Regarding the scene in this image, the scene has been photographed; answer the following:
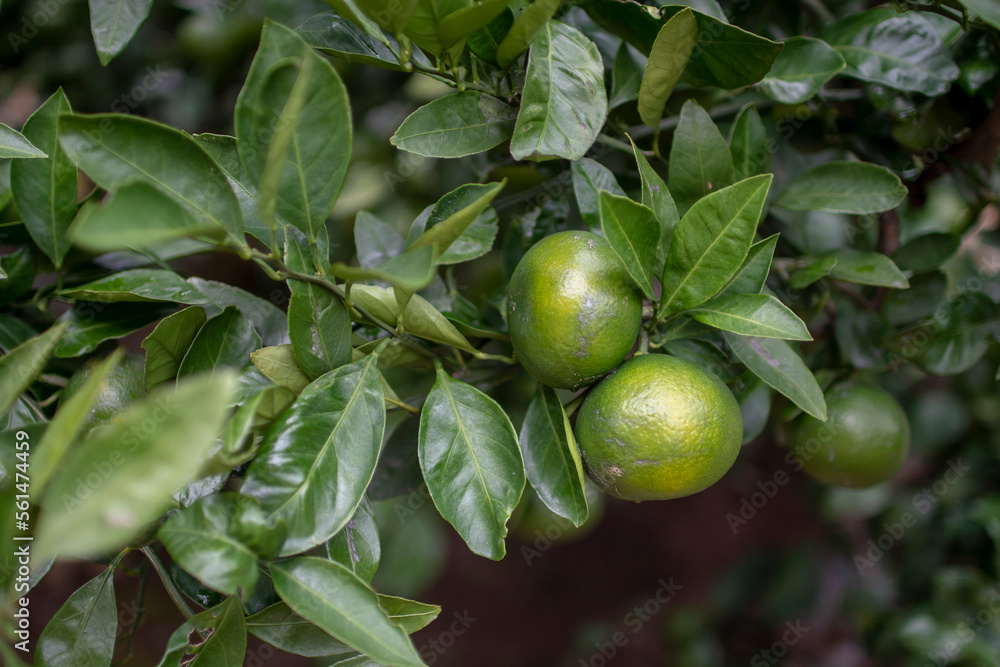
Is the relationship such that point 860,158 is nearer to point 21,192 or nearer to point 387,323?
point 387,323

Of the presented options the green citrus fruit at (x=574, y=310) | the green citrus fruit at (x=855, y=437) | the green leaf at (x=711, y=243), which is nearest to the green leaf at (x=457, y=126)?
the green citrus fruit at (x=574, y=310)

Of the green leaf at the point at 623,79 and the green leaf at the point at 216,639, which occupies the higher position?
the green leaf at the point at 623,79

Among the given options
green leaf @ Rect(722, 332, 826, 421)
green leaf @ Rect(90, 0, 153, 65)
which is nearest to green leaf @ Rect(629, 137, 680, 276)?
green leaf @ Rect(722, 332, 826, 421)

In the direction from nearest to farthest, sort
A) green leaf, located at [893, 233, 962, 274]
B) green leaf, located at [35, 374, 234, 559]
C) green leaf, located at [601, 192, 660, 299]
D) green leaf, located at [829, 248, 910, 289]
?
1. green leaf, located at [35, 374, 234, 559]
2. green leaf, located at [601, 192, 660, 299]
3. green leaf, located at [829, 248, 910, 289]
4. green leaf, located at [893, 233, 962, 274]

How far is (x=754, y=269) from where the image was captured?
0.73 meters

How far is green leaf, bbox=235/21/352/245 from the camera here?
0.55 metres

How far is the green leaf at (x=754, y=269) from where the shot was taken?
2.37 feet

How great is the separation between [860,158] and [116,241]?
1.12 m

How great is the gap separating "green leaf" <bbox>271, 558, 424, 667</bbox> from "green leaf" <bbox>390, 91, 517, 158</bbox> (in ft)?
1.50

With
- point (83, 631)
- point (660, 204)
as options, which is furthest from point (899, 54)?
point (83, 631)

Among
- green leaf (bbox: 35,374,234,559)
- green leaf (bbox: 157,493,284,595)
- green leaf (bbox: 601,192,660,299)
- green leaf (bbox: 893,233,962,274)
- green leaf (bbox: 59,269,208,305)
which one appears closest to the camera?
green leaf (bbox: 35,374,234,559)

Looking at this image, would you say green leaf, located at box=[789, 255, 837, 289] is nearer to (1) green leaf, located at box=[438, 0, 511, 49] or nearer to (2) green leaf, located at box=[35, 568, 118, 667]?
(1) green leaf, located at box=[438, 0, 511, 49]

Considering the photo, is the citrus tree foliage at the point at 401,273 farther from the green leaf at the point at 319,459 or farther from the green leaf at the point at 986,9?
the green leaf at the point at 986,9

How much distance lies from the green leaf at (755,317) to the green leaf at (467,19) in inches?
15.4
